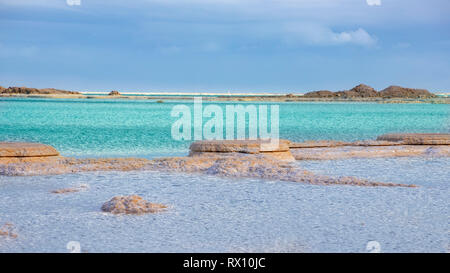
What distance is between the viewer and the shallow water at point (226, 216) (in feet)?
16.5

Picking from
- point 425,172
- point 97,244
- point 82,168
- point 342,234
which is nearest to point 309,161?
point 425,172

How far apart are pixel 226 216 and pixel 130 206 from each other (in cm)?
100

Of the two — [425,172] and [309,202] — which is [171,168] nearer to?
[309,202]

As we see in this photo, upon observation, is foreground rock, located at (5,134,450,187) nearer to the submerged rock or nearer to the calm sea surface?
the calm sea surface

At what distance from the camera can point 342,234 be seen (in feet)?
17.5

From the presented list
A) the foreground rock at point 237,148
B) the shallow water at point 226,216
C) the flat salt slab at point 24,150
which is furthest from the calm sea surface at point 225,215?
the foreground rock at point 237,148

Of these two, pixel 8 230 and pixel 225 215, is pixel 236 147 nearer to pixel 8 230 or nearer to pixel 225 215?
pixel 225 215

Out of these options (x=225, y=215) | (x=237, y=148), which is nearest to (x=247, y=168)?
(x=237, y=148)

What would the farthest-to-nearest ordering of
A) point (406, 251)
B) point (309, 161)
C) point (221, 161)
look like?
1. point (309, 161)
2. point (221, 161)
3. point (406, 251)

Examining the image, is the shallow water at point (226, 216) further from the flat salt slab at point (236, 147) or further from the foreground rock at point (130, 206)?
the flat salt slab at point (236, 147)

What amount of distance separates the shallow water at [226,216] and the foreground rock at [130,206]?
5.6 inches

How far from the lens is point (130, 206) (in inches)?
247

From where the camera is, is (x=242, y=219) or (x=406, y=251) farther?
(x=242, y=219)
